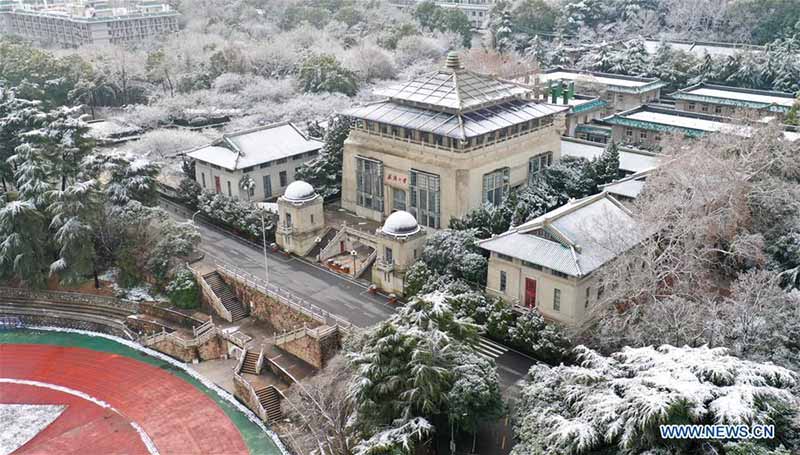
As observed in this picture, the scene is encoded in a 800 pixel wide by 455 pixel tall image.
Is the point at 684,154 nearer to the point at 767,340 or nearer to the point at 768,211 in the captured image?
the point at 768,211

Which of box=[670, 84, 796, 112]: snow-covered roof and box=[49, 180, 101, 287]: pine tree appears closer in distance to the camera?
box=[49, 180, 101, 287]: pine tree

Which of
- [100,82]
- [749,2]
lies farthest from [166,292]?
[749,2]

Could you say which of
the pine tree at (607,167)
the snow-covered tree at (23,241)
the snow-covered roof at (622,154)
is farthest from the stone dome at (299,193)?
the pine tree at (607,167)

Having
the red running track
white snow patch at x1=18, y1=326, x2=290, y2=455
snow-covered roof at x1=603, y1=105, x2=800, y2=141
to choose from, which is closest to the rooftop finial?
snow-covered roof at x1=603, y1=105, x2=800, y2=141

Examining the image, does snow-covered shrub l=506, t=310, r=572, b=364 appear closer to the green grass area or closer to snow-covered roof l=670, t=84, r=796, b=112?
the green grass area

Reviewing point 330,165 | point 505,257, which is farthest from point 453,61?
point 505,257

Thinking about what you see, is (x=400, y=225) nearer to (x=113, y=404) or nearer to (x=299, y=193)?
(x=299, y=193)
